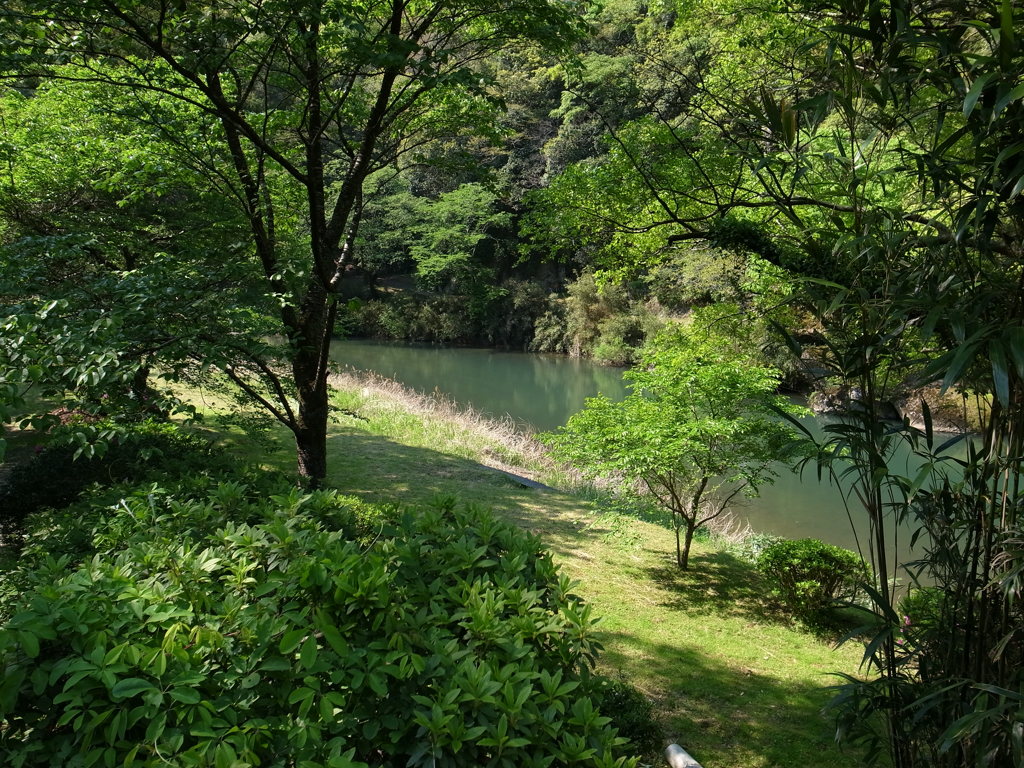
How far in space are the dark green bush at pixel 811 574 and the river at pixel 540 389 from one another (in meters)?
2.49

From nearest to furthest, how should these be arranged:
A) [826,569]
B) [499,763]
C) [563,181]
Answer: [499,763] < [826,569] < [563,181]

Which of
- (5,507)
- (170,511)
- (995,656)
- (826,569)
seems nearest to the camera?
(995,656)

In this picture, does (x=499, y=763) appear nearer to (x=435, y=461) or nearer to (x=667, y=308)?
(x=435, y=461)

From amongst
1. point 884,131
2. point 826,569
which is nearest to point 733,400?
point 826,569

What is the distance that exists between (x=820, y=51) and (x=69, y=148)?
23.8 ft

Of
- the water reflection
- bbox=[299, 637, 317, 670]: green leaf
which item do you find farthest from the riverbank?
the water reflection

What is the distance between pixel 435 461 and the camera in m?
9.16

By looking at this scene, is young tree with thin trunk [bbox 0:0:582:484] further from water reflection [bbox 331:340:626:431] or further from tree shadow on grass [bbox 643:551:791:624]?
water reflection [bbox 331:340:626:431]

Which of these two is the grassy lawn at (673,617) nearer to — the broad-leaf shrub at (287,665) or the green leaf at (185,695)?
the broad-leaf shrub at (287,665)

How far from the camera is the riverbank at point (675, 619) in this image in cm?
336

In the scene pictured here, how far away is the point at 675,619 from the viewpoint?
497cm

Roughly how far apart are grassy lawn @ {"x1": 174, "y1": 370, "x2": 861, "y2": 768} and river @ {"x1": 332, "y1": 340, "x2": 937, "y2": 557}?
2.33 metres

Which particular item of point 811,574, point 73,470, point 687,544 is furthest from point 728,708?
point 73,470

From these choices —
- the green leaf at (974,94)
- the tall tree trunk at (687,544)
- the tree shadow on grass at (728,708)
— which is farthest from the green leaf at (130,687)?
the tall tree trunk at (687,544)
